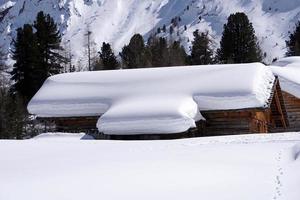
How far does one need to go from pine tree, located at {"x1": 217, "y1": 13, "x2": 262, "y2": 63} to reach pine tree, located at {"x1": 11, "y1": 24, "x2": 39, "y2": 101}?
638 inches

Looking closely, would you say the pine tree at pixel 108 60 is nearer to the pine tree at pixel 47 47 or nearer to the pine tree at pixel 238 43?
the pine tree at pixel 47 47

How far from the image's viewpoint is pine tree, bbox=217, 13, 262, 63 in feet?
182

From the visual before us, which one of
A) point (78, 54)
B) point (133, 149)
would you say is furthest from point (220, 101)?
point (78, 54)

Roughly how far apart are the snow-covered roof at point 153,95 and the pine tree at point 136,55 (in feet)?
93.1

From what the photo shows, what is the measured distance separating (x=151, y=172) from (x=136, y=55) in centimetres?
5046

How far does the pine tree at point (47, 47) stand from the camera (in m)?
50.0

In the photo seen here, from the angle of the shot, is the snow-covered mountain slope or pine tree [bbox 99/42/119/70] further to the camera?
the snow-covered mountain slope

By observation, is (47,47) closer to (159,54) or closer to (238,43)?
(159,54)

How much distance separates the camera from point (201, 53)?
2357 inches

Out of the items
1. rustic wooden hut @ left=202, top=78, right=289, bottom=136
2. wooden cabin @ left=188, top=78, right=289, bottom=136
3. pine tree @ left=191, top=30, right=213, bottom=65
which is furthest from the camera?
pine tree @ left=191, top=30, right=213, bottom=65

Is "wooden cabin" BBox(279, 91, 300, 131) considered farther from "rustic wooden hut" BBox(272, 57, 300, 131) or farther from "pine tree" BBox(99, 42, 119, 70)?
"pine tree" BBox(99, 42, 119, 70)

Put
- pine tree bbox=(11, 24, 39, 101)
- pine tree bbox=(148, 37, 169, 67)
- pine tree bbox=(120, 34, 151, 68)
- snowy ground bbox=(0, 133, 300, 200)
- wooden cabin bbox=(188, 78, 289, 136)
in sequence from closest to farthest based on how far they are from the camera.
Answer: snowy ground bbox=(0, 133, 300, 200) → wooden cabin bbox=(188, 78, 289, 136) → pine tree bbox=(11, 24, 39, 101) → pine tree bbox=(120, 34, 151, 68) → pine tree bbox=(148, 37, 169, 67)

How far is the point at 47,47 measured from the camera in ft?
169

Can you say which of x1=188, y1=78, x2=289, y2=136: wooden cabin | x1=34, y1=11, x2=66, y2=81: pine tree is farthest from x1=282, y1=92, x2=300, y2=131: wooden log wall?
x1=34, y1=11, x2=66, y2=81: pine tree
